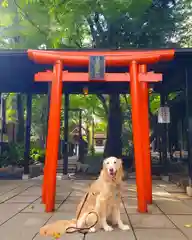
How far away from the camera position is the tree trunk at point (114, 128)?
15820mm

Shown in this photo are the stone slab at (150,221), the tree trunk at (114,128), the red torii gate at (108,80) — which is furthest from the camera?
the tree trunk at (114,128)

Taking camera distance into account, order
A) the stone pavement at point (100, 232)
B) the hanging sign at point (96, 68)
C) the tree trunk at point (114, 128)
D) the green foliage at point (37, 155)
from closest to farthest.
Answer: the stone pavement at point (100, 232) < the hanging sign at point (96, 68) < the tree trunk at point (114, 128) < the green foliage at point (37, 155)

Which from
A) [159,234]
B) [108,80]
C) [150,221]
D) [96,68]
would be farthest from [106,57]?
[159,234]

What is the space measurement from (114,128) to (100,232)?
11.3 m

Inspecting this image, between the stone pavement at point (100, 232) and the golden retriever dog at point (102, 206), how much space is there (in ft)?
0.70

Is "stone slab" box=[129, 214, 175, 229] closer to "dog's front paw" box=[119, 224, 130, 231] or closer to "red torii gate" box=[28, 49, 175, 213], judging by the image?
"dog's front paw" box=[119, 224, 130, 231]

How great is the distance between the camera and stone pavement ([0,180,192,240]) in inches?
187

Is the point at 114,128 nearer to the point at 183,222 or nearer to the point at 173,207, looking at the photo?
the point at 173,207

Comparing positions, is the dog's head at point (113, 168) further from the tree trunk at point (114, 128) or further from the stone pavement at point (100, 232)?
the tree trunk at point (114, 128)

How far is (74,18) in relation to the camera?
508 inches

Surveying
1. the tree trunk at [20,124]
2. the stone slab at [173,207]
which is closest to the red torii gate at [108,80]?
the stone slab at [173,207]

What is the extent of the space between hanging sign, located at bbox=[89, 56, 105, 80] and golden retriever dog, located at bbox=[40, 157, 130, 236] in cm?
247

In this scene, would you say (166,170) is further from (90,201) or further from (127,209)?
(90,201)

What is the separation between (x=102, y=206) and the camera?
4957mm
